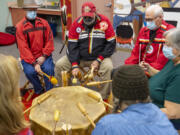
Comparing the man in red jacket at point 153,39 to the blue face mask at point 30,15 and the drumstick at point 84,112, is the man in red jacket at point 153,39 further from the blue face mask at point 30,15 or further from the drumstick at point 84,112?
the blue face mask at point 30,15

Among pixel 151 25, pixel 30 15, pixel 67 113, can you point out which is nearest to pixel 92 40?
pixel 151 25

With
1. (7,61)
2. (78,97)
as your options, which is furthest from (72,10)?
(7,61)

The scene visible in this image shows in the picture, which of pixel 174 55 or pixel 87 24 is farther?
pixel 87 24

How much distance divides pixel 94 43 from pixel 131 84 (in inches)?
65.0

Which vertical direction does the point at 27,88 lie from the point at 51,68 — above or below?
below

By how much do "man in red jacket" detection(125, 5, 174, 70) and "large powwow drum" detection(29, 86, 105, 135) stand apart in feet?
2.77

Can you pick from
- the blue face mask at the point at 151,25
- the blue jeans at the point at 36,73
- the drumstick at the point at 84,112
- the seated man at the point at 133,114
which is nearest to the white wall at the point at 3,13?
the blue jeans at the point at 36,73

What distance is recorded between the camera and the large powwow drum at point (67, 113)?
1363mm

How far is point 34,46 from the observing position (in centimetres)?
253

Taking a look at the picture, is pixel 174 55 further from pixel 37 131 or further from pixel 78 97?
pixel 37 131

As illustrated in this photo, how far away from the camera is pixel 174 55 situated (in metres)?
1.39

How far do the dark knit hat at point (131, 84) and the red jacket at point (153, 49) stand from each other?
4.05 feet

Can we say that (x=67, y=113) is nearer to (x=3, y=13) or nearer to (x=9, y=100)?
(x=9, y=100)

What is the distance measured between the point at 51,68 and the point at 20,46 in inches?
20.2
